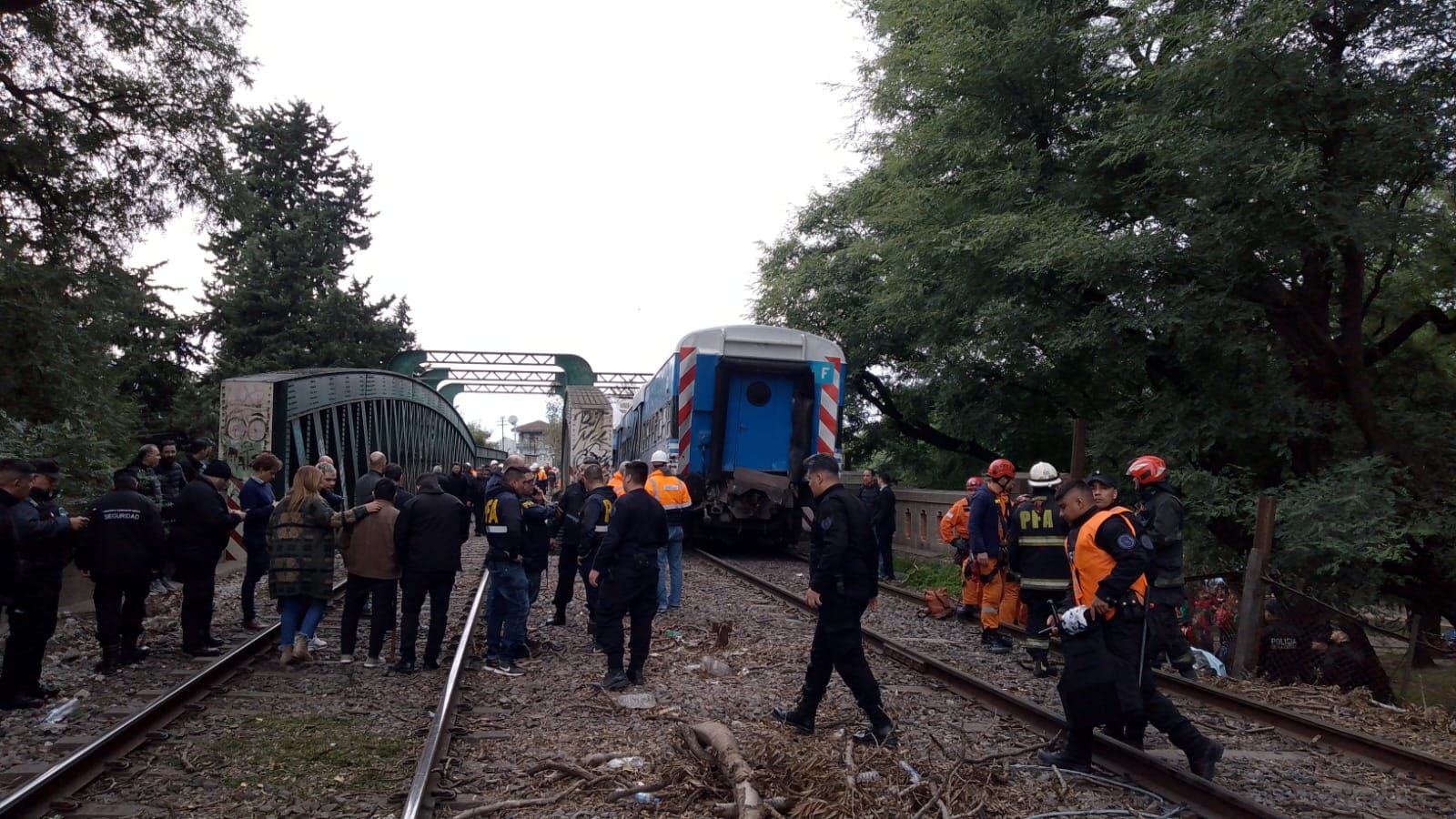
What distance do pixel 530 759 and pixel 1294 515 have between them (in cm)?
891

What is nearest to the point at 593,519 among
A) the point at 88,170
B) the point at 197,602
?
the point at 197,602

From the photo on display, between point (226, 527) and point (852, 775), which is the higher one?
point (226, 527)

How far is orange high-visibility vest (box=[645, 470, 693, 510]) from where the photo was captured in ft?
35.9

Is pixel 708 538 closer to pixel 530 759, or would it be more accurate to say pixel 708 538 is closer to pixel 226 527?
pixel 226 527

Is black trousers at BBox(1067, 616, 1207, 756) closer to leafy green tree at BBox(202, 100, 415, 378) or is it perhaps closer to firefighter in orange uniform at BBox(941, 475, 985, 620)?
firefighter in orange uniform at BBox(941, 475, 985, 620)

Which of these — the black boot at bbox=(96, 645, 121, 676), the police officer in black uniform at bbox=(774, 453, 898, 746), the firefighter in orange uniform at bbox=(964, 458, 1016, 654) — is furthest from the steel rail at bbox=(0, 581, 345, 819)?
the firefighter in orange uniform at bbox=(964, 458, 1016, 654)

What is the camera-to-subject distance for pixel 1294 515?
11.1 meters

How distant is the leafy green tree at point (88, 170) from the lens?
571 inches

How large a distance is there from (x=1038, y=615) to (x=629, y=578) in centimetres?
328

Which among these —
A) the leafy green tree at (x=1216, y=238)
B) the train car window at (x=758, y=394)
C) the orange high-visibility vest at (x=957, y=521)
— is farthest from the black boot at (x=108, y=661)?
the leafy green tree at (x=1216, y=238)

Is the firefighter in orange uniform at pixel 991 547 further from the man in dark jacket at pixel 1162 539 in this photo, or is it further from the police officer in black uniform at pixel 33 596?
the police officer in black uniform at pixel 33 596

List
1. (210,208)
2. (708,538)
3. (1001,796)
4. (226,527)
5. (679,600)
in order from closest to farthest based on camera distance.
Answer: (1001,796) < (226,527) < (679,600) < (210,208) < (708,538)

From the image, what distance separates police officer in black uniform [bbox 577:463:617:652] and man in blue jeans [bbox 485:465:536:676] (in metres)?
0.58

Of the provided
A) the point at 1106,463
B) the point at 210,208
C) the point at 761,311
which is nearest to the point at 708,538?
the point at 761,311
